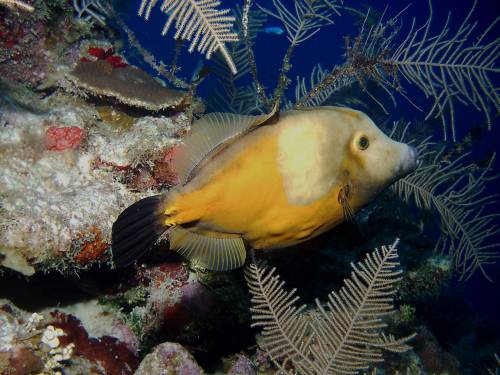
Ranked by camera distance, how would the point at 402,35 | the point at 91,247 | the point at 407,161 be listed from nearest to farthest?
the point at 407,161 < the point at 91,247 < the point at 402,35

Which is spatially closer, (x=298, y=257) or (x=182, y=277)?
(x=182, y=277)

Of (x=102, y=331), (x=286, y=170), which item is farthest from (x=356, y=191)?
(x=102, y=331)

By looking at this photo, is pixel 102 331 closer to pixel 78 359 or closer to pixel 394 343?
pixel 78 359

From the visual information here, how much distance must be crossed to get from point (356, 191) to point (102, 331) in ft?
Answer: 8.52

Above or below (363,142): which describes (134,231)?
below

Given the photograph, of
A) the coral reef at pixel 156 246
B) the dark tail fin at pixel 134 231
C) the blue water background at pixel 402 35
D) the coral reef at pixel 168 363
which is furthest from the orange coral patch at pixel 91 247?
the blue water background at pixel 402 35

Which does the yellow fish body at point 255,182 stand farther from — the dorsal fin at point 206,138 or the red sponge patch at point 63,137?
the red sponge patch at point 63,137

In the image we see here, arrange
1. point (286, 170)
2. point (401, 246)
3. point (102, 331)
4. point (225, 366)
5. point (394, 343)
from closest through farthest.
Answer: point (286, 170)
point (394, 343)
point (102, 331)
point (225, 366)
point (401, 246)

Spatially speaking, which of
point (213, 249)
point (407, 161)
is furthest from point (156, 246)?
point (407, 161)

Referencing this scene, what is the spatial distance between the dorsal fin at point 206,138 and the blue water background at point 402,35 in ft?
9.37

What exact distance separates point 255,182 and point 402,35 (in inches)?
855

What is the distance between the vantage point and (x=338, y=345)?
2305 mm

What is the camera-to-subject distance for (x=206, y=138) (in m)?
2.03

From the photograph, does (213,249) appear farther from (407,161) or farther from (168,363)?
(407,161)
